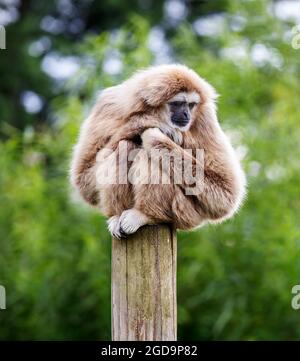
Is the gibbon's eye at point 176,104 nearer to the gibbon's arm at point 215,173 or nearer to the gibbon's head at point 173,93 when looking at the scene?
the gibbon's head at point 173,93

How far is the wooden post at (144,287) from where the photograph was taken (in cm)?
480

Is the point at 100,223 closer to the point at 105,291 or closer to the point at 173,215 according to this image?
the point at 105,291

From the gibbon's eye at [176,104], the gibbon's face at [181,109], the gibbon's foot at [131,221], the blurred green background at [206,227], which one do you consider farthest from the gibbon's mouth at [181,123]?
the blurred green background at [206,227]

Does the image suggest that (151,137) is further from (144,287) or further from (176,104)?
(144,287)

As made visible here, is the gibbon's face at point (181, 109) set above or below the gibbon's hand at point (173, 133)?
above

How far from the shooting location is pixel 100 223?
951 centimetres

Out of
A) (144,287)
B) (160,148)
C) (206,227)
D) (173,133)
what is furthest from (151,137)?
(206,227)

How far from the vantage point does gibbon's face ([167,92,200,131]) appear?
5.08 m

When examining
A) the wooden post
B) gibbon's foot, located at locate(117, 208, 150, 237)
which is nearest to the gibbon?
gibbon's foot, located at locate(117, 208, 150, 237)

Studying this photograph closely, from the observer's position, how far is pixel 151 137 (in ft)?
16.1

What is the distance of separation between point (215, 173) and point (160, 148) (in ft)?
1.47

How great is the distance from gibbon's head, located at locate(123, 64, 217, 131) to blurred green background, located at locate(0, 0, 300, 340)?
3822 millimetres

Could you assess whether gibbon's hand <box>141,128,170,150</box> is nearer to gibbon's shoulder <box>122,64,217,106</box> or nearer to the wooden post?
gibbon's shoulder <box>122,64,217,106</box>

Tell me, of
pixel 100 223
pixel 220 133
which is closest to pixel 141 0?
pixel 100 223
